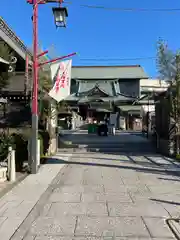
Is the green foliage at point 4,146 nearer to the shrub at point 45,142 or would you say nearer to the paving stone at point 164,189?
the paving stone at point 164,189

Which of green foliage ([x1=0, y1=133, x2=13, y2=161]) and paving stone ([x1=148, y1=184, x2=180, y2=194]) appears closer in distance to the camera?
paving stone ([x1=148, y1=184, x2=180, y2=194])

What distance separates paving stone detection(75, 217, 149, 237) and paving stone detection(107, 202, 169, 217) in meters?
0.35

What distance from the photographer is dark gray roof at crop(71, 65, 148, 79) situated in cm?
5272

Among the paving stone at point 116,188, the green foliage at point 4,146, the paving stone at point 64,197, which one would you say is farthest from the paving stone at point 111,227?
the green foliage at point 4,146

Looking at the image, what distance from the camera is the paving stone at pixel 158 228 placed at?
5305 millimetres

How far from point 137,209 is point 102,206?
0.73 m

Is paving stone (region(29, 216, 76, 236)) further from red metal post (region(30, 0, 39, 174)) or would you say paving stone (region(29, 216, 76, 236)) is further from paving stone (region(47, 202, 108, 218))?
red metal post (region(30, 0, 39, 174))

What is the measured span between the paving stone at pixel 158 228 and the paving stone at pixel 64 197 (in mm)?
2102

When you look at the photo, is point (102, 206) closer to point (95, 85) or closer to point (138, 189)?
point (138, 189)

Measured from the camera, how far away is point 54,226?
5777 millimetres

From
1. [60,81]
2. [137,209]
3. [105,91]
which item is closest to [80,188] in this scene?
[137,209]

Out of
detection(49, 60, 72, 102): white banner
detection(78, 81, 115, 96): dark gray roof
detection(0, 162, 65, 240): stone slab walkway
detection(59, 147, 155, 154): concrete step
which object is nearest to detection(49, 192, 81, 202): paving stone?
detection(0, 162, 65, 240): stone slab walkway

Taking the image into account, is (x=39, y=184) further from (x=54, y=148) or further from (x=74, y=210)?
(x=54, y=148)

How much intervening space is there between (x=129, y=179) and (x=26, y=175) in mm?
3353
